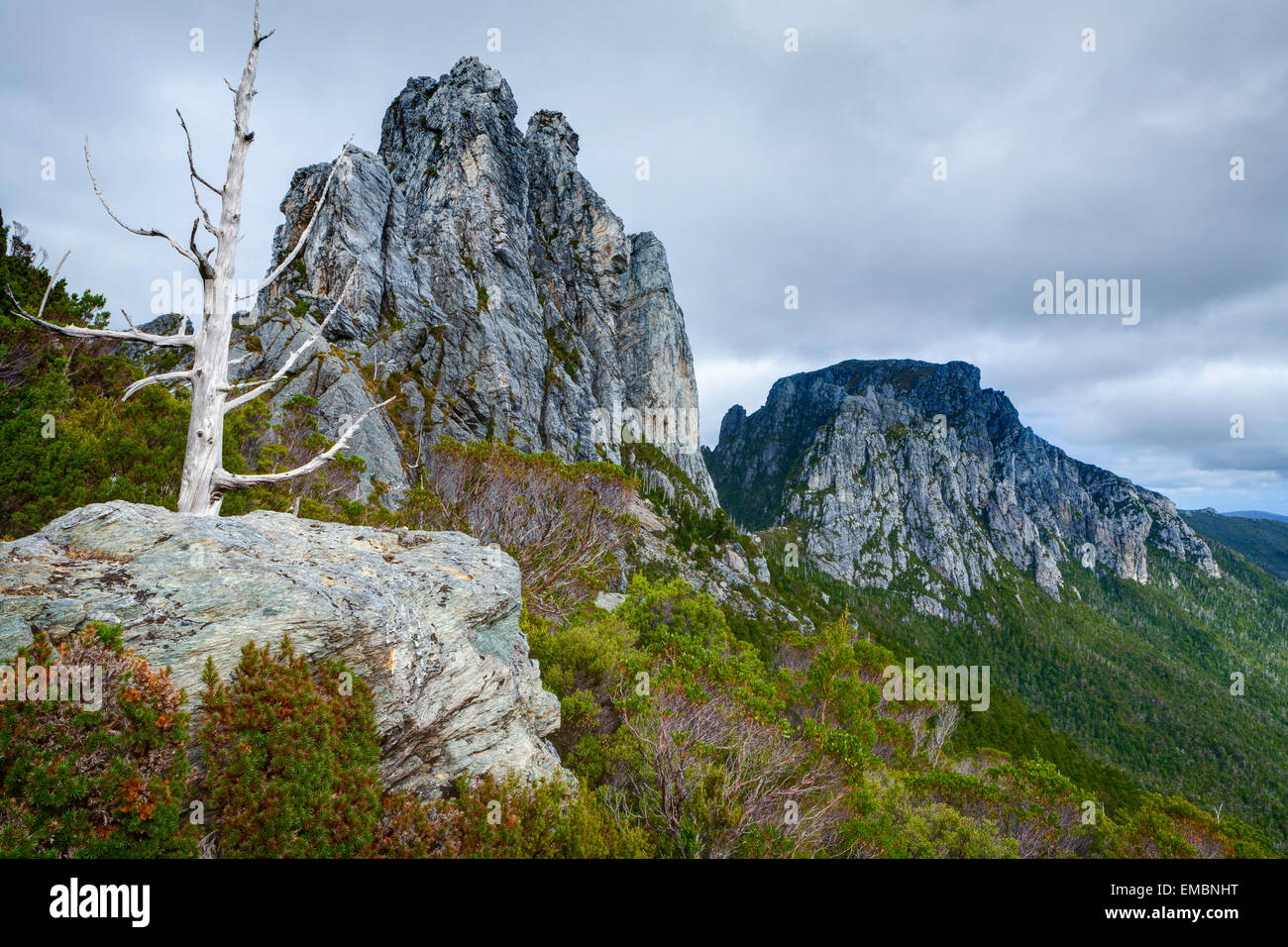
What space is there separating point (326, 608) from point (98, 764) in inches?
81.1

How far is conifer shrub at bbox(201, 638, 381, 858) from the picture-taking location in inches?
191

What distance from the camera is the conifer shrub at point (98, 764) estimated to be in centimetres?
402

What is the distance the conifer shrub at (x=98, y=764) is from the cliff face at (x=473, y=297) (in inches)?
733

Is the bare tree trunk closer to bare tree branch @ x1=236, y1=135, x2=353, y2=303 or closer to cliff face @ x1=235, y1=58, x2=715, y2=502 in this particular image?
bare tree branch @ x1=236, y1=135, x2=353, y2=303

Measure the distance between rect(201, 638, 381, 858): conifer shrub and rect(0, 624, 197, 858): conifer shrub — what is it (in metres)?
0.29

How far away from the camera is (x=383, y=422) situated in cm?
3400

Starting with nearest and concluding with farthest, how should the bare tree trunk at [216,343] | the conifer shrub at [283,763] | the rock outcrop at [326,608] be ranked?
1. the conifer shrub at [283,763]
2. the rock outcrop at [326,608]
3. the bare tree trunk at [216,343]

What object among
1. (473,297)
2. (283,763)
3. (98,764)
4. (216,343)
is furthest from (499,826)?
(473,297)

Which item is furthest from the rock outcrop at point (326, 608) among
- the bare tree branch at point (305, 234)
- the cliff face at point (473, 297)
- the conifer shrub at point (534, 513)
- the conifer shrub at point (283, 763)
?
the cliff face at point (473, 297)

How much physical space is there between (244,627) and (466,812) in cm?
361

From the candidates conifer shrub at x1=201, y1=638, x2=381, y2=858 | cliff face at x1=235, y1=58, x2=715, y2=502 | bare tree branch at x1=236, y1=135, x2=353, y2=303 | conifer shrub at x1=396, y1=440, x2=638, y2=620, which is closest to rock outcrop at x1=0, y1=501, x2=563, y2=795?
conifer shrub at x1=201, y1=638, x2=381, y2=858

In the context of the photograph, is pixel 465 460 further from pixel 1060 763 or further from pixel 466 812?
pixel 1060 763

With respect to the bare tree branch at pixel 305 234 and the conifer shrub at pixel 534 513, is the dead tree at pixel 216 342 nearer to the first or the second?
the bare tree branch at pixel 305 234
